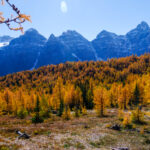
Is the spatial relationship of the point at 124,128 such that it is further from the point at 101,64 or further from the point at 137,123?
the point at 101,64

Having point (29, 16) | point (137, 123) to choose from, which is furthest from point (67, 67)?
point (29, 16)

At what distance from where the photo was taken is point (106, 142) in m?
19.5

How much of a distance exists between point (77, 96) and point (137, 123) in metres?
39.6

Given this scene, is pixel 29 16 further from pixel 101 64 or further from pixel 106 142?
pixel 101 64

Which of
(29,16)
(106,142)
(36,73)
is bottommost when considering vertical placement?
(106,142)

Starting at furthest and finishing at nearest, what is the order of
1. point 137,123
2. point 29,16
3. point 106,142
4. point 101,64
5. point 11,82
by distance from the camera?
point 101,64
point 11,82
point 137,123
point 106,142
point 29,16

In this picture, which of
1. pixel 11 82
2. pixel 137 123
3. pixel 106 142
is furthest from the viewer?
pixel 11 82

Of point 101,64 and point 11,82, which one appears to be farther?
point 101,64

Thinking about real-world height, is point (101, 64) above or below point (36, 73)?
above

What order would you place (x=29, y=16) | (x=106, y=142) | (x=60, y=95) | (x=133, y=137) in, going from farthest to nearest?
(x=60, y=95) → (x=133, y=137) → (x=106, y=142) → (x=29, y=16)

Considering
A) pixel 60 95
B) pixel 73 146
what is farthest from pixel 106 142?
pixel 60 95

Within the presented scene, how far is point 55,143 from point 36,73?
18084 cm

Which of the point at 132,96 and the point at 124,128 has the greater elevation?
the point at 132,96

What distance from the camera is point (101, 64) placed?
18700 cm
